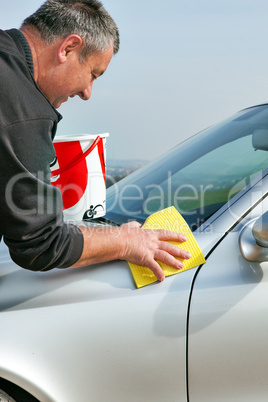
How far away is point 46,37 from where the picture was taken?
1.51 m

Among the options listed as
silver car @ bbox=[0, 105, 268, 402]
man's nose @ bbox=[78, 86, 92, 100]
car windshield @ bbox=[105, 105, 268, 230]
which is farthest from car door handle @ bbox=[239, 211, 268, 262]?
man's nose @ bbox=[78, 86, 92, 100]

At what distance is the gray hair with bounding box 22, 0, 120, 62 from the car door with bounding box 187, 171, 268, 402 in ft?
2.59

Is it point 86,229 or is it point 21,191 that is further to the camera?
point 86,229

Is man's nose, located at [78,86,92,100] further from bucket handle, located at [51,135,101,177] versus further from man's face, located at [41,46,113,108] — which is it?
bucket handle, located at [51,135,101,177]

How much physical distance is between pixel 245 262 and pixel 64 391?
0.65 meters

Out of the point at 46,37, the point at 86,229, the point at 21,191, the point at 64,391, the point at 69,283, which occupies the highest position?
the point at 46,37

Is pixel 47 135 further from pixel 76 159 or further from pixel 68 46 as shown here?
pixel 76 159

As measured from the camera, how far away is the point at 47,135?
4.57 ft

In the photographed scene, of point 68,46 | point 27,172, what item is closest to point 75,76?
point 68,46

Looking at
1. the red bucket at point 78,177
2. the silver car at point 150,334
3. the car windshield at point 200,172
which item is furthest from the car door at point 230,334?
the red bucket at point 78,177

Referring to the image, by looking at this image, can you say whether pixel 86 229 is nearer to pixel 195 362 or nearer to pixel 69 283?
pixel 69 283

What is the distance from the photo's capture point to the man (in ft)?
4.41

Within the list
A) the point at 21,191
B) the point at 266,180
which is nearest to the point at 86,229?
the point at 21,191

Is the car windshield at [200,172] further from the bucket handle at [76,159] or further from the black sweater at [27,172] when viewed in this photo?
the black sweater at [27,172]
